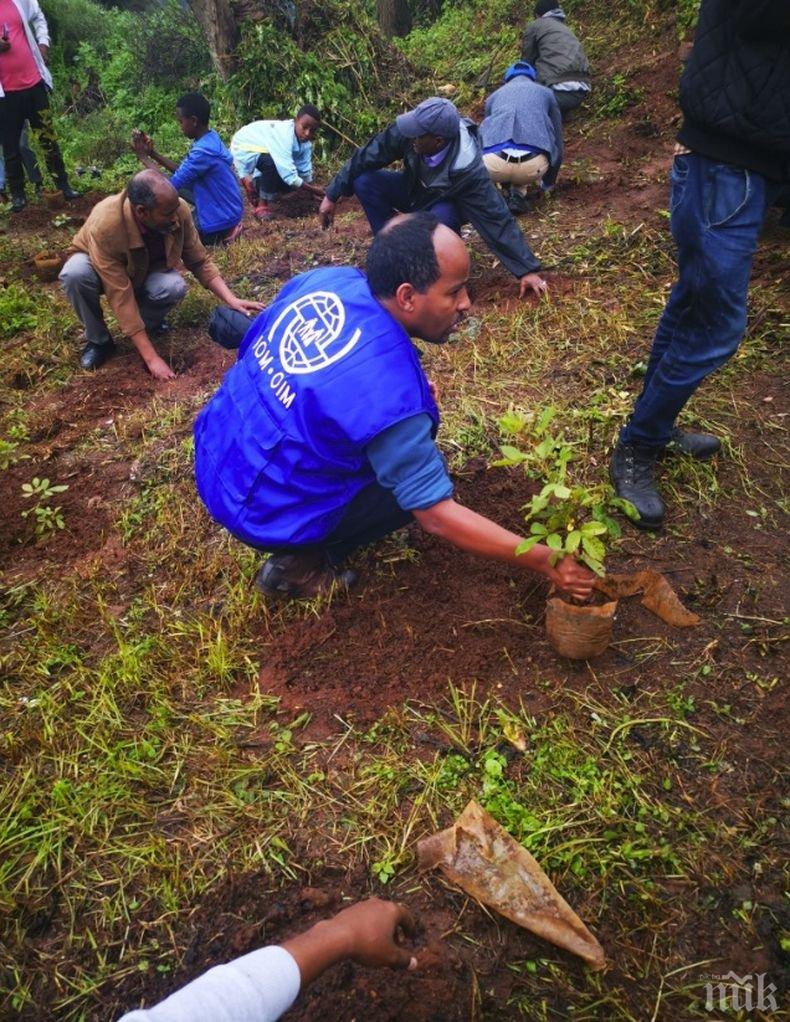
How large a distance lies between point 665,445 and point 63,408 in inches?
139

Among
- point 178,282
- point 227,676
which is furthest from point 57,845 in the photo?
point 178,282

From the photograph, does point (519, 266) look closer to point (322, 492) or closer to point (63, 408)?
point (322, 492)

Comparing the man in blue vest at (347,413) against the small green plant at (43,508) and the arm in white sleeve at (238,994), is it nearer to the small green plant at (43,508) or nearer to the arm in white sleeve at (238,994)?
the arm in white sleeve at (238,994)

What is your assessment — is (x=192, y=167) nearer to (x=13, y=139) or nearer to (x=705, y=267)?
(x=13, y=139)

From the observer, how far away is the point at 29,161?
7.56m

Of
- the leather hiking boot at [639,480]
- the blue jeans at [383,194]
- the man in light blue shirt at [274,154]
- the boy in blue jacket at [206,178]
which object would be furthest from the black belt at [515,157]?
the leather hiking boot at [639,480]

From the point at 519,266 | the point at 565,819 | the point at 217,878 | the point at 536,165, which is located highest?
the point at 536,165

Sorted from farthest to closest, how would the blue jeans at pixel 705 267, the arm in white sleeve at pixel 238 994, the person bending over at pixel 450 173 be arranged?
the person bending over at pixel 450 173 → the blue jeans at pixel 705 267 → the arm in white sleeve at pixel 238 994

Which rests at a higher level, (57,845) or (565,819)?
(57,845)

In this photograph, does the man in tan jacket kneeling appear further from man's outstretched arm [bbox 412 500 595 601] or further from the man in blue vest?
man's outstretched arm [bbox 412 500 595 601]

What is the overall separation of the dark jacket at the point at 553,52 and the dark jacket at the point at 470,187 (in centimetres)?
287

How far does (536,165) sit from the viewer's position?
521 centimetres

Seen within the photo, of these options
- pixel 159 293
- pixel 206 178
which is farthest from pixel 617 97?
pixel 159 293

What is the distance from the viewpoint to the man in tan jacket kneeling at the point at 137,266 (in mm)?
3934
